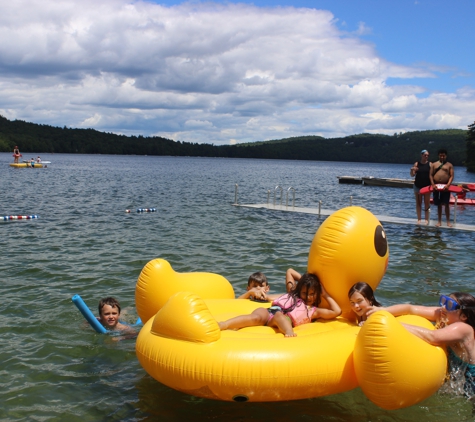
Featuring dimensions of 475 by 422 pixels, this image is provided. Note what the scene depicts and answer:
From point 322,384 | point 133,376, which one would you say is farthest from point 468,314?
point 133,376

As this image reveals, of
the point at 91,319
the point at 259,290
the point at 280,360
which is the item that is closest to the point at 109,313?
the point at 91,319

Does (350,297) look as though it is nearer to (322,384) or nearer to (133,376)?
(322,384)

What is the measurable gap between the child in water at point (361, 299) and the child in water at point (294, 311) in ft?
0.69

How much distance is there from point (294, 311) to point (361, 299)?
67 centimetres

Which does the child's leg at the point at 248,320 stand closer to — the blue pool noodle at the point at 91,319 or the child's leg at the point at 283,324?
the child's leg at the point at 283,324

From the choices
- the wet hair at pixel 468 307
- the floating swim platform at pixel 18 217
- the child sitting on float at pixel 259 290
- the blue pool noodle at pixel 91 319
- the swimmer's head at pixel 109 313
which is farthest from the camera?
the floating swim platform at pixel 18 217

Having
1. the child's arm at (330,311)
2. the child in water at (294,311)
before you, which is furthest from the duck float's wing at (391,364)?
the child's arm at (330,311)

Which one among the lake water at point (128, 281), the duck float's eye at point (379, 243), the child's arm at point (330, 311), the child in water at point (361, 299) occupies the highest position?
the duck float's eye at point (379, 243)

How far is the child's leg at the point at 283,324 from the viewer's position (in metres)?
4.69

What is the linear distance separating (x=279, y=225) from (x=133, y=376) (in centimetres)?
1042

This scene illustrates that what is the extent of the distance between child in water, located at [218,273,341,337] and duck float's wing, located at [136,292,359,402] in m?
0.39

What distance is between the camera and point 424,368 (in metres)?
4.13

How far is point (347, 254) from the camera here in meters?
5.21

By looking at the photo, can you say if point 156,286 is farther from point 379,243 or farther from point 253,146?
point 253,146
